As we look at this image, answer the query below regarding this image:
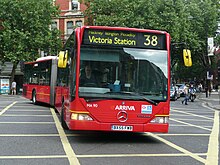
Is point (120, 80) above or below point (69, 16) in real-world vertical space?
below

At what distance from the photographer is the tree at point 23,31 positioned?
40.5 metres

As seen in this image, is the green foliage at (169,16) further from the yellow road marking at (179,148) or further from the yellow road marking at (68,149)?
the yellow road marking at (68,149)

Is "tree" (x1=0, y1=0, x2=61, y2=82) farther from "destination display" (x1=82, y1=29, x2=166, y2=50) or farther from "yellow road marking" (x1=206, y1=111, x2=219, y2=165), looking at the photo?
"destination display" (x1=82, y1=29, x2=166, y2=50)

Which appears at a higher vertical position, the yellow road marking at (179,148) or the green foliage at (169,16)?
the green foliage at (169,16)

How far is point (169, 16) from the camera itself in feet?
128

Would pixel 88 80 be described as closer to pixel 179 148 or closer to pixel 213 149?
pixel 179 148

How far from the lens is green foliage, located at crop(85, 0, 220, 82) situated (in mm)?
38562

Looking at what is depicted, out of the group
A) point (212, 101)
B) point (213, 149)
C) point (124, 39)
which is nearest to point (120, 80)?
point (124, 39)

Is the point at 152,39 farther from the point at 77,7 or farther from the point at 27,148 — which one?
the point at 77,7

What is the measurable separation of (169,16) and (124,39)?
30.4 meters

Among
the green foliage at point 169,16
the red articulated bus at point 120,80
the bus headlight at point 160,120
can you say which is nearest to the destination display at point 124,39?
the red articulated bus at point 120,80

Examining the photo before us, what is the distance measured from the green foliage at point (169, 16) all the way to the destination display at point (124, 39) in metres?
25.8

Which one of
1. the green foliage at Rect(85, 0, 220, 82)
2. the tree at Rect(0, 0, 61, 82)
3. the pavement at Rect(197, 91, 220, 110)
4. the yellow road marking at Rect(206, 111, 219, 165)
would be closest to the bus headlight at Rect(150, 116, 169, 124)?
the yellow road marking at Rect(206, 111, 219, 165)

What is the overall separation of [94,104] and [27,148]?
1.84 meters
